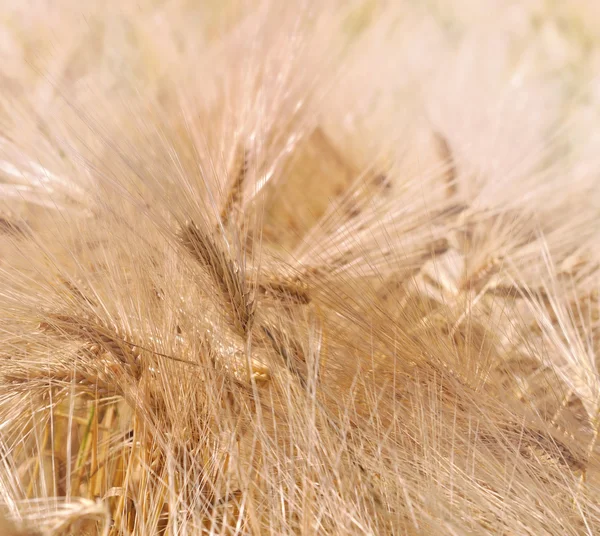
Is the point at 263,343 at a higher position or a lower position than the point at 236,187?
lower

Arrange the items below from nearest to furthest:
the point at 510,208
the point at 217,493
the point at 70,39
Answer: the point at 217,493, the point at 510,208, the point at 70,39

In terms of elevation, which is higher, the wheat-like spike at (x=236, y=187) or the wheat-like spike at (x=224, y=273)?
the wheat-like spike at (x=236, y=187)

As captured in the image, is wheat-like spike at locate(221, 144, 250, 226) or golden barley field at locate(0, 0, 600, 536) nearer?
golden barley field at locate(0, 0, 600, 536)

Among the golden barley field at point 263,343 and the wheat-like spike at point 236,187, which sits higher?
the wheat-like spike at point 236,187

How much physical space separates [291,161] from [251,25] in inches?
9.2

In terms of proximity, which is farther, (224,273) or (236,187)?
(236,187)

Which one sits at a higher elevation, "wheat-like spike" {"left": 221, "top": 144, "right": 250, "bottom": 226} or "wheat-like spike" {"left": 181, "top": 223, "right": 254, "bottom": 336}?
"wheat-like spike" {"left": 221, "top": 144, "right": 250, "bottom": 226}

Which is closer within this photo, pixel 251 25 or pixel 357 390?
pixel 357 390

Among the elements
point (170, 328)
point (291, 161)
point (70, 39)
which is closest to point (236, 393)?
point (170, 328)

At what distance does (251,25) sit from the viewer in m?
0.49

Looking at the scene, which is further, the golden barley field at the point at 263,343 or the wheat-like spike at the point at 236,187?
the wheat-like spike at the point at 236,187

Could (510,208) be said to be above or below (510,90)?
below

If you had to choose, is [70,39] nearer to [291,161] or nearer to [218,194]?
[291,161]

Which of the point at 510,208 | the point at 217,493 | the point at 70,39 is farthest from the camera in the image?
the point at 70,39
